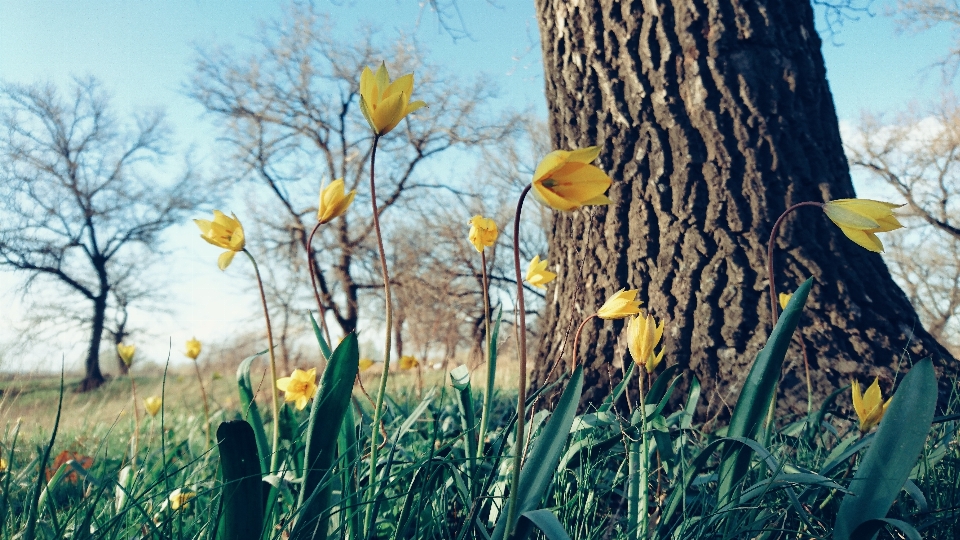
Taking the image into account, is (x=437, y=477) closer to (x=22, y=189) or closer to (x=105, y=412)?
(x=105, y=412)

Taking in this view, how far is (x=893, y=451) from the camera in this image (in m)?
0.70

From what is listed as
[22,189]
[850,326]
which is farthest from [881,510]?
[22,189]

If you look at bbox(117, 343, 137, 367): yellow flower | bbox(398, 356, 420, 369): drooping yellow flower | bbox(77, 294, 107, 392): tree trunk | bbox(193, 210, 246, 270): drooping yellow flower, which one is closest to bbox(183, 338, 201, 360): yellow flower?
bbox(117, 343, 137, 367): yellow flower

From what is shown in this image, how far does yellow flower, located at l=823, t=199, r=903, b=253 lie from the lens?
85cm

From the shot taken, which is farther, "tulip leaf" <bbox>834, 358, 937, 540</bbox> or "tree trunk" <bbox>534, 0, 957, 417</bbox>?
"tree trunk" <bbox>534, 0, 957, 417</bbox>

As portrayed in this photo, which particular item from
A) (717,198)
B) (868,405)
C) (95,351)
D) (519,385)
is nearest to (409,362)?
(717,198)

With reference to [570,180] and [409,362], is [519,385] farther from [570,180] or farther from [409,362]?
[409,362]

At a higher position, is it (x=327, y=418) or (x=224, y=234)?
(x=224, y=234)

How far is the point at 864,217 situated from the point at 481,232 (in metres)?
0.62

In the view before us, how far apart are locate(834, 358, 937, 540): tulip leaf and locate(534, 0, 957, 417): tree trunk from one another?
0.89m

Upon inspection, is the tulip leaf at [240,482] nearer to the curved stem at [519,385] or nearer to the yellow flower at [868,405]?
the curved stem at [519,385]

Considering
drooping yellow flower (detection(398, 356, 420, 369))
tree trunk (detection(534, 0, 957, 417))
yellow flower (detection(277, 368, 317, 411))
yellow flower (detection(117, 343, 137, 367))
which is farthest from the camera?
drooping yellow flower (detection(398, 356, 420, 369))

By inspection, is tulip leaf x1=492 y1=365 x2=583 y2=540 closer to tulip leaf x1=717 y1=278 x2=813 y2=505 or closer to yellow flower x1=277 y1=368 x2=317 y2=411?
tulip leaf x1=717 y1=278 x2=813 y2=505

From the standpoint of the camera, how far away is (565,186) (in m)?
0.67
